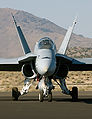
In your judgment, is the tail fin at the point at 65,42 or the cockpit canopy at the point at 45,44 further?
the tail fin at the point at 65,42

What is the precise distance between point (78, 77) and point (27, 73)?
35686mm

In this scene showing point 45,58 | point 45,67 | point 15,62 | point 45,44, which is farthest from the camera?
point 15,62

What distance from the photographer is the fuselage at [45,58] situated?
61.6ft

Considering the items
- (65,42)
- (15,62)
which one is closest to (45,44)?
(15,62)

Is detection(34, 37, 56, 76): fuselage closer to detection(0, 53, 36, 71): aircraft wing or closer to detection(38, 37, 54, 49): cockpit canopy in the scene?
detection(38, 37, 54, 49): cockpit canopy

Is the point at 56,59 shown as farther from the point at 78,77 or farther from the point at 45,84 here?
the point at 78,77

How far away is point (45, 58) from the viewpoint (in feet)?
63.0

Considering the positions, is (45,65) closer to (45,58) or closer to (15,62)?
(45,58)

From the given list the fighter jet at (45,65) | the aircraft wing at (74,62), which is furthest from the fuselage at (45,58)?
the aircraft wing at (74,62)

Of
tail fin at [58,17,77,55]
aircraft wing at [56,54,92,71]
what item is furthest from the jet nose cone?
tail fin at [58,17,77,55]

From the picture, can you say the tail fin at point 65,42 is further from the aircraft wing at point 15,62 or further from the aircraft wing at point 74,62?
the aircraft wing at point 15,62

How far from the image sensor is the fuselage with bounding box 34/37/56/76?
18766mm

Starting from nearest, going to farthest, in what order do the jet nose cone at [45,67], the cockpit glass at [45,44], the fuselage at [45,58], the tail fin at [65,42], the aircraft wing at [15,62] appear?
1. the jet nose cone at [45,67]
2. the fuselage at [45,58]
3. the cockpit glass at [45,44]
4. the aircraft wing at [15,62]
5. the tail fin at [65,42]

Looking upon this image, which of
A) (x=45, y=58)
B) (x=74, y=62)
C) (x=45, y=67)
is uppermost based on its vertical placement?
(x=45, y=58)
